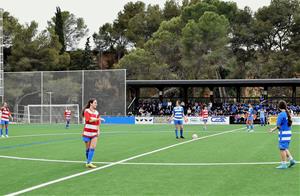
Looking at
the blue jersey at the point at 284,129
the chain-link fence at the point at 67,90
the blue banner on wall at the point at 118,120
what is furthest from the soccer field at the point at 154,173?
the chain-link fence at the point at 67,90

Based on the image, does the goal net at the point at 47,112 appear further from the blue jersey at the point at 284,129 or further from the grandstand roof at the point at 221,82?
the blue jersey at the point at 284,129

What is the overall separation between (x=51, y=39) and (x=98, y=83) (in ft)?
85.1

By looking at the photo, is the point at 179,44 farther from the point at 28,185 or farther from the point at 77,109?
the point at 28,185

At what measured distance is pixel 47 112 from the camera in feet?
187

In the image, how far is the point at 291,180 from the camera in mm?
11133

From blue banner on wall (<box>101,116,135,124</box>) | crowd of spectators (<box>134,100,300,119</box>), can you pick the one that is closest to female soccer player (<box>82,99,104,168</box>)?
blue banner on wall (<box>101,116,135,124</box>)

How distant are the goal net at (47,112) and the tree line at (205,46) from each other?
19049 millimetres

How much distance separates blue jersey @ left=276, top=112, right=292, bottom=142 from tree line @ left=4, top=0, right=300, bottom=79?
5862 cm

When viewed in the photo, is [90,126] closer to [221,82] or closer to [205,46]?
[221,82]

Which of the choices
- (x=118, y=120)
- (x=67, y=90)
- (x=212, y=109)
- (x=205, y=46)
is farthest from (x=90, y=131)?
(x=205, y=46)

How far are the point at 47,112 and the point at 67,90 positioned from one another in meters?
3.32

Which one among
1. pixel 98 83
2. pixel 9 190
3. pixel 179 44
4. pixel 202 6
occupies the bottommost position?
pixel 9 190

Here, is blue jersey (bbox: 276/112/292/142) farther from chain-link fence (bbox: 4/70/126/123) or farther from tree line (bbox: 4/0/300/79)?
tree line (bbox: 4/0/300/79)

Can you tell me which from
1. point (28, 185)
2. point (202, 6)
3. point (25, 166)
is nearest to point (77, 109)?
point (202, 6)
